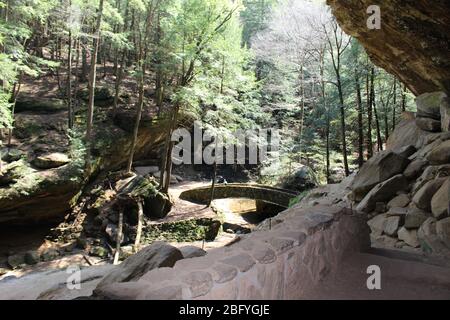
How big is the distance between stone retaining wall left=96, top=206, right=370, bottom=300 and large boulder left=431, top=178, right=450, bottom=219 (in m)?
2.19

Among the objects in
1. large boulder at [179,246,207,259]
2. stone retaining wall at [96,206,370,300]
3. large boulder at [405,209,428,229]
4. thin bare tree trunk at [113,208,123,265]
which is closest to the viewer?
stone retaining wall at [96,206,370,300]

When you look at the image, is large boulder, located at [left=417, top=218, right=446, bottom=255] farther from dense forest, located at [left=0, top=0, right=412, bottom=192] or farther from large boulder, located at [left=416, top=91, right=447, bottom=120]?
dense forest, located at [left=0, top=0, right=412, bottom=192]

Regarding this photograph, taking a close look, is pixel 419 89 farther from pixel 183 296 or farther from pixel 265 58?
pixel 265 58

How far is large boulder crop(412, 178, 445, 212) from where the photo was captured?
596 cm

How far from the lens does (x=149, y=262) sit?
366 centimetres

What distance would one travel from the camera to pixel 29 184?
1209 cm

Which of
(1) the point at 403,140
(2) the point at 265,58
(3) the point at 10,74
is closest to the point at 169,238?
(3) the point at 10,74

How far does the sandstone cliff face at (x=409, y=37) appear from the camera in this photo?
6168 mm

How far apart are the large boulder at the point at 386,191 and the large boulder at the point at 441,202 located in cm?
126

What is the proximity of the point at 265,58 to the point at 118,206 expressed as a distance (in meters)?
16.7

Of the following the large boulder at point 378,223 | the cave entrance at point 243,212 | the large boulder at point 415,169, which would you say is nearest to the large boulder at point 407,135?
the large boulder at point 415,169

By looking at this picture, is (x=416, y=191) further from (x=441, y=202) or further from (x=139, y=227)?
(x=139, y=227)

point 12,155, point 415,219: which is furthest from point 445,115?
point 12,155

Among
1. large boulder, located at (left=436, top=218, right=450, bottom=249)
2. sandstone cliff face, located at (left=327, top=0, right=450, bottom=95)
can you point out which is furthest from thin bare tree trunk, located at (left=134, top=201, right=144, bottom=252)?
sandstone cliff face, located at (left=327, top=0, right=450, bottom=95)
